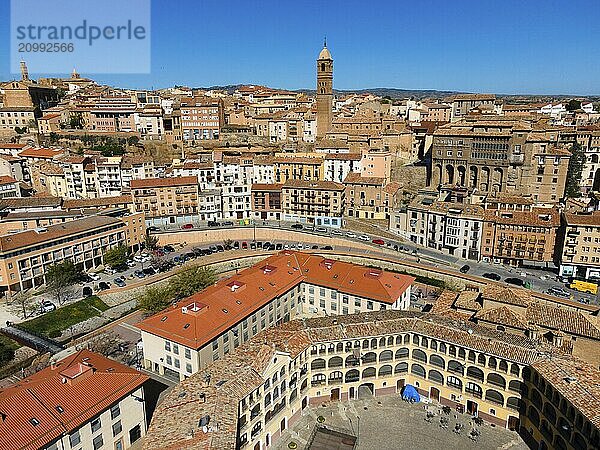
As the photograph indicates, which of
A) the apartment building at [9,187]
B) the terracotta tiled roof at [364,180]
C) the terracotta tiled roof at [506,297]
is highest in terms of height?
the terracotta tiled roof at [364,180]

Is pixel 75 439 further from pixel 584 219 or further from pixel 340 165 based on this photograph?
pixel 340 165

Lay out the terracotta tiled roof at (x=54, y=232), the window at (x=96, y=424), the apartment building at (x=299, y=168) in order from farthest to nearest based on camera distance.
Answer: the apartment building at (x=299, y=168)
the terracotta tiled roof at (x=54, y=232)
the window at (x=96, y=424)

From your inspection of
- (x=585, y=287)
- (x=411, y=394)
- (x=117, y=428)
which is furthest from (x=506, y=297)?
(x=117, y=428)

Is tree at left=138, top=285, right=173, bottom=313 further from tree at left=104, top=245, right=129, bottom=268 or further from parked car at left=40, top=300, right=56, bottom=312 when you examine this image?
tree at left=104, top=245, right=129, bottom=268

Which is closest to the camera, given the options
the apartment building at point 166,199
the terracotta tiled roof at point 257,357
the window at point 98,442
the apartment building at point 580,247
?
the terracotta tiled roof at point 257,357

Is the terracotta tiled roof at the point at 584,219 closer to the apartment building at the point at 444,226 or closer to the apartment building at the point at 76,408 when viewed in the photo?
the apartment building at the point at 444,226

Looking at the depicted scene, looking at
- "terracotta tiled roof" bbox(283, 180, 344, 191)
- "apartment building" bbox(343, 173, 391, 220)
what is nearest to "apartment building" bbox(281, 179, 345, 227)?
"terracotta tiled roof" bbox(283, 180, 344, 191)

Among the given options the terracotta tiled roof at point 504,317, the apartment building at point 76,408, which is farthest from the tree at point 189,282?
the terracotta tiled roof at point 504,317

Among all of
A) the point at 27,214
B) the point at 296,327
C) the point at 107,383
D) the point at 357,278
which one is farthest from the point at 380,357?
the point at 27,214
